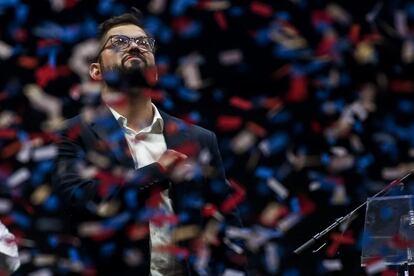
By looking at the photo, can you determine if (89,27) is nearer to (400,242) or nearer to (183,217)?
(183,217)

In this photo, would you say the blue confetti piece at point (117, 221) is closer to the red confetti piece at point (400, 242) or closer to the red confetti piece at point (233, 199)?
the red confetti piece at point (233, 199)

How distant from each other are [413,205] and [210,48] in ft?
3.80

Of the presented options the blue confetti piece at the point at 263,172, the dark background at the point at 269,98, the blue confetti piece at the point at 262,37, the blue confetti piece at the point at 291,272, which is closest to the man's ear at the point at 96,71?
the dark background at the point at 269,98

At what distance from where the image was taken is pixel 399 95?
11.9 feet

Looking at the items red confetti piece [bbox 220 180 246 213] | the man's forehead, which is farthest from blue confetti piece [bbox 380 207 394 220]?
the man's forehead

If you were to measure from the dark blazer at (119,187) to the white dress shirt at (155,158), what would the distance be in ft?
0.07

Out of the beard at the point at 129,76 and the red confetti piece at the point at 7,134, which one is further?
the red confetti piece at the point at 7,134

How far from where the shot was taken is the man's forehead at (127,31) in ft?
7.61

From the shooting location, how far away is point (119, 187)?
207 cm

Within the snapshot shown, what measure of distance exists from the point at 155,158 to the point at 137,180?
7.8 inches

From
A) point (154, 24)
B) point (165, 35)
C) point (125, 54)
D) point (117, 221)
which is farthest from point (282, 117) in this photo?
point (117, 221)

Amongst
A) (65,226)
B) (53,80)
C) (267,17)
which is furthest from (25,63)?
(267,17)

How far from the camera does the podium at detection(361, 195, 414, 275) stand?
102 inches

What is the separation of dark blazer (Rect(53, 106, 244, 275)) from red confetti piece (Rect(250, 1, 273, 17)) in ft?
4.03
